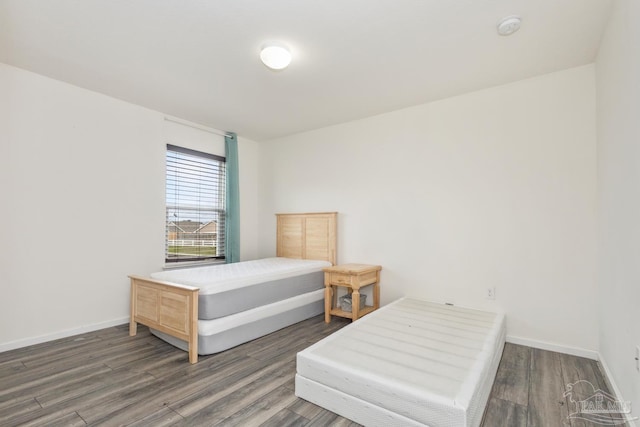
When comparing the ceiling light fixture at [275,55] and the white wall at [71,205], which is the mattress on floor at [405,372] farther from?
the white wall at [71,205]

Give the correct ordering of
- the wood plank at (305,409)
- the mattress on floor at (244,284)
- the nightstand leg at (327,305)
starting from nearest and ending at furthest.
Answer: the wood plank at (305,409), the mattress on floor at (244,284), the nightstand leg at (327,305)

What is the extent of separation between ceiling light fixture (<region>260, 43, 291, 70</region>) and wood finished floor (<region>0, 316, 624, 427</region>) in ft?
7.59

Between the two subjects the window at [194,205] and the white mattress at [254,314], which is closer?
the white mattress at [254,314]

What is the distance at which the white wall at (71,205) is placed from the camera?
269cm

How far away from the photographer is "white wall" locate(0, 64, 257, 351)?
269cm

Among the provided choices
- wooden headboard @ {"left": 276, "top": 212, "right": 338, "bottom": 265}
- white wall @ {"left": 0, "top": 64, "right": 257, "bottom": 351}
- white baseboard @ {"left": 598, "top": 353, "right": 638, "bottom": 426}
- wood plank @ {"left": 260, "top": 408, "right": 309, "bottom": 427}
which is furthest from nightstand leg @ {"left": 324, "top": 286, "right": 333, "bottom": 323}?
white baseboard @ {"left": 598, "top": 353, "right": 638, "bottom": 426}

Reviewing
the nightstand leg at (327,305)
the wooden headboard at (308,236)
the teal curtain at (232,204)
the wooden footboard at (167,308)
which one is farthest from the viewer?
the teal curtain at (232,204)

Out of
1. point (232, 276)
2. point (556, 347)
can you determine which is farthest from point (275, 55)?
point (556, 347)

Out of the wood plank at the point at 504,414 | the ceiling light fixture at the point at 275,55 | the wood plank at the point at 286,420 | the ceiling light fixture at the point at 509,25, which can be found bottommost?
the wood plank at the point at 286,420

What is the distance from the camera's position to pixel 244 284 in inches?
110

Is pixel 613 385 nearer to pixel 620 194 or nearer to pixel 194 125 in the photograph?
pixel 620 194

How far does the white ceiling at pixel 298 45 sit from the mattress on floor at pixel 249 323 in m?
2.14

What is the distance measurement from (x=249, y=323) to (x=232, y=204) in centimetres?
200

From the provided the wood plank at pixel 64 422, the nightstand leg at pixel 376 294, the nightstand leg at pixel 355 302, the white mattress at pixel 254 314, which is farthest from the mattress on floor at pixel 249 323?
the wood plank at pixel 64 422
